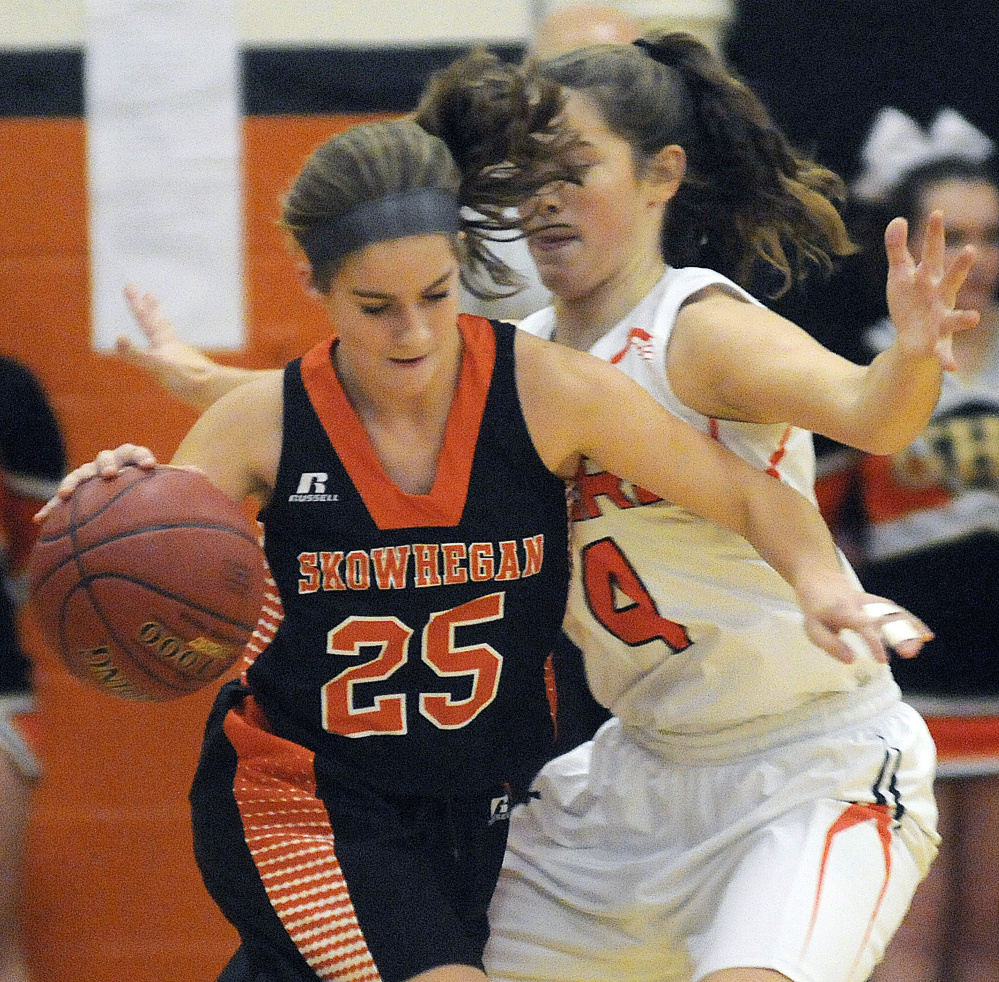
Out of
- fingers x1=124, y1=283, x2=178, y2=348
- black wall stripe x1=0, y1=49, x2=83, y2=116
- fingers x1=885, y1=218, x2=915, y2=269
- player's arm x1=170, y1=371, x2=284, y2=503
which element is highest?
fingers x1=885, y1=218, x2=915, y2=269

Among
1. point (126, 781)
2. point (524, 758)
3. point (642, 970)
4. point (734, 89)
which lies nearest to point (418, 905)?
point (524, 758)

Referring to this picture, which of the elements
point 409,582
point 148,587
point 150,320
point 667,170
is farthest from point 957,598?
point 148,587

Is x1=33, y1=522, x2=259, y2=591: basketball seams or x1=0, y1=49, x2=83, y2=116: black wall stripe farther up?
x1=0, y1=49, x2=83, y2=116: black wall stripe

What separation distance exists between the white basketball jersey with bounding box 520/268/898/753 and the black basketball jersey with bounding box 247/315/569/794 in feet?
0.47

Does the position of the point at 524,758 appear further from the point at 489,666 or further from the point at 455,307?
the point at 455,307

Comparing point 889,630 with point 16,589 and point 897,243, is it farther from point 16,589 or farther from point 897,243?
point 16,589

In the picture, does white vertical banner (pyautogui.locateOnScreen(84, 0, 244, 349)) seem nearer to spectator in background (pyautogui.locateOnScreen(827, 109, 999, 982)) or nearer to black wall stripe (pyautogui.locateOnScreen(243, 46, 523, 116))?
black wall stripe (pyautogui.locateOnScreen(243, 46, 523, 116))

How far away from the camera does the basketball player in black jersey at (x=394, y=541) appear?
244 cm

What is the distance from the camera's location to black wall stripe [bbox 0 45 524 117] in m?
4.13

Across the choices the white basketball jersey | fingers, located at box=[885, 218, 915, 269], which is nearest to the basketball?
the white basketball jersey

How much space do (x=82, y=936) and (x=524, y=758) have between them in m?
2.15

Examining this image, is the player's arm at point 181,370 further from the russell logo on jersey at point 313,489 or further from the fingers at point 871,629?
the fingers at point 871,629

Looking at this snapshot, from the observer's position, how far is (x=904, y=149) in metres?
3.83

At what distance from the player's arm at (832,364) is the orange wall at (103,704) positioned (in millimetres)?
1778
